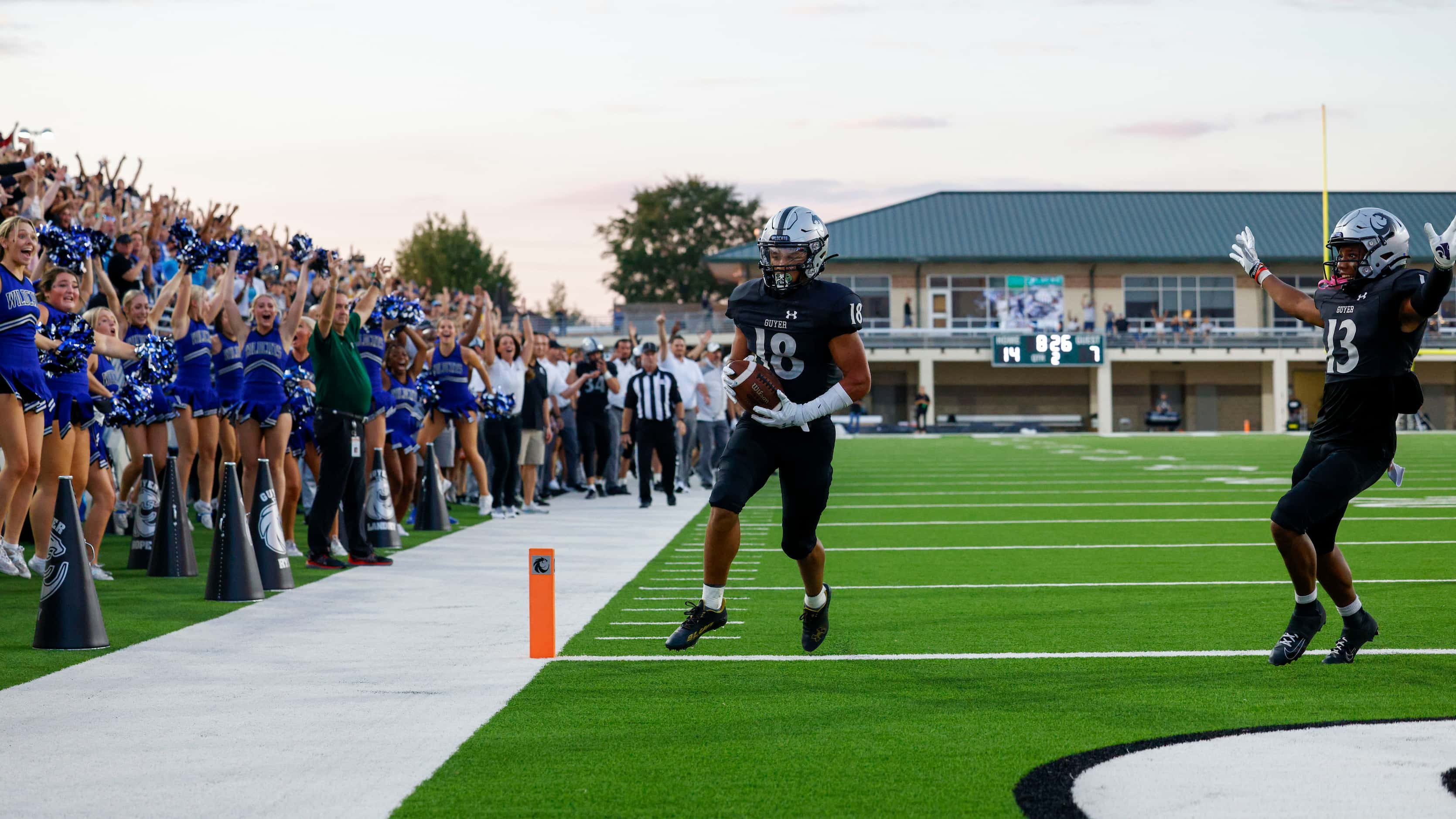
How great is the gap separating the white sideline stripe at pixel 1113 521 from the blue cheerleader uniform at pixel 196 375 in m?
5.07

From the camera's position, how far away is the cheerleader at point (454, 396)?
13758 mm

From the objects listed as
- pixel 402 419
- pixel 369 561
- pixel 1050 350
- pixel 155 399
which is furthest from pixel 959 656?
pixel 1050 350

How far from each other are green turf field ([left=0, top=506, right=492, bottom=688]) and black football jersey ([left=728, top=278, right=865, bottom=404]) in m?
3.34

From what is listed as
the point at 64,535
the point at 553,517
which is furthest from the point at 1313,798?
the point at 553,517

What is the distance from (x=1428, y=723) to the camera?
491 centimetres

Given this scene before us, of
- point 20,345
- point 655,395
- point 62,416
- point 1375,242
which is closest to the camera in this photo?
point 1375,242

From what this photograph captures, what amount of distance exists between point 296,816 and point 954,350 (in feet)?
188

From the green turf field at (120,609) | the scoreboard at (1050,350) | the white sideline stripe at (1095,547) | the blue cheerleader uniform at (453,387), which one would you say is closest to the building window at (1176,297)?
the scoreboard at (1050,350)

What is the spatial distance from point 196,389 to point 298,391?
161 cm

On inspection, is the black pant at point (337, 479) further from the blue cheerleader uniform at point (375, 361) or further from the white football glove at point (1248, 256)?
the white football glove at point (1248, 256)

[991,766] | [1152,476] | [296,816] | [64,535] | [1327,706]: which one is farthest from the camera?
[1152,476]

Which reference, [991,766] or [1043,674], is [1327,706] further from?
[991,766]

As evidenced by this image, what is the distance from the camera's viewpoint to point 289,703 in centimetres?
559

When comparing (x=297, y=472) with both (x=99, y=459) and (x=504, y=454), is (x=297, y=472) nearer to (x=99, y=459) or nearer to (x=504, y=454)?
(x=99, y=459)
